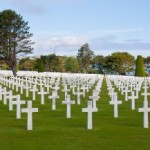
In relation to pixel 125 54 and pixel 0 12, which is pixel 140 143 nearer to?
pixel 0 12

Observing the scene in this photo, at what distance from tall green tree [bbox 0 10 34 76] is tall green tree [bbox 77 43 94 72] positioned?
1974 inches

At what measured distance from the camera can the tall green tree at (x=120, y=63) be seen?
93.9 m

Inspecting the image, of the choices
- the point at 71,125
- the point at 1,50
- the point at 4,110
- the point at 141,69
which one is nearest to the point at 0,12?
the point at 1,50

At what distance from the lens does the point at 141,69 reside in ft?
195

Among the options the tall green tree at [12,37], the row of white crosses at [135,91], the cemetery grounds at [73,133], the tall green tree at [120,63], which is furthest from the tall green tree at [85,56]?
the cemetery grounds at [73,133]

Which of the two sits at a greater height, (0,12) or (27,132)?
(0,12)

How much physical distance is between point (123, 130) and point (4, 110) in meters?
5.31

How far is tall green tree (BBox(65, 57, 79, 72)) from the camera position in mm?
99056

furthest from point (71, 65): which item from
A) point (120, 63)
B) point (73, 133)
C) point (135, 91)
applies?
point (73, 133)

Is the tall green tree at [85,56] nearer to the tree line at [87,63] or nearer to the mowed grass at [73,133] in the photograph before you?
the tree line at [87,63]

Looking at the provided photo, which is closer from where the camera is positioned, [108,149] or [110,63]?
[108,149]

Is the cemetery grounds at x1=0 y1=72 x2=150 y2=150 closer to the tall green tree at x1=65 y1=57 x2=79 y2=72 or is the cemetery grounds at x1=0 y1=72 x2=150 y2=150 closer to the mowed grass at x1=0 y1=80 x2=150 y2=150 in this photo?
the mowed grass at x1=0 y1=80 x2=150 y2=150

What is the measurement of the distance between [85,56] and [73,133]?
10041 centimetres

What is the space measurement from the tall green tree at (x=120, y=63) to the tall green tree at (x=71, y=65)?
8596mm
